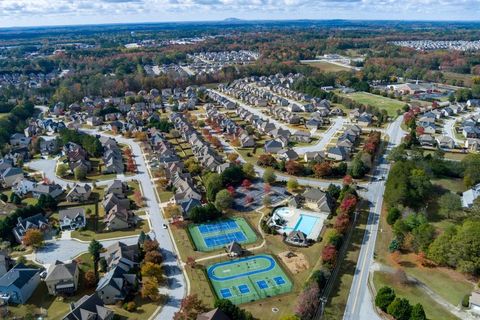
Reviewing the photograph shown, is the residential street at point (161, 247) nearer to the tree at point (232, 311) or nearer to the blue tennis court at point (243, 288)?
the tree at point (232, 311)

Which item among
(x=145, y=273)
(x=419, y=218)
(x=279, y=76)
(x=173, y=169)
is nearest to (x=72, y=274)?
(x=145, y=273)

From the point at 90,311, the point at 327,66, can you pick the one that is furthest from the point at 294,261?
the point at 327,66

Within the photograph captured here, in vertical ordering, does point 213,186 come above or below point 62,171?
above

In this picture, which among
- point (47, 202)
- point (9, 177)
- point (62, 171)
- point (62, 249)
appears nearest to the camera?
point (62, 249)

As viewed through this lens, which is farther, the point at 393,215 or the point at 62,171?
the point at 62,171

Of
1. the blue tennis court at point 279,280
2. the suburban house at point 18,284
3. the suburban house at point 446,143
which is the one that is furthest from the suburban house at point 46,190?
the suburban house at point 446,143

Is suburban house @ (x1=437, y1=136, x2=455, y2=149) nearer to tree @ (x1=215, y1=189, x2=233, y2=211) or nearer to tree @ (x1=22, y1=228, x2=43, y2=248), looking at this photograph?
tree @ (x1=215, y1=189, x2=233, y2=211)

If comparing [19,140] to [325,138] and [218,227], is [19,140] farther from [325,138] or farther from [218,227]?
[325,138]

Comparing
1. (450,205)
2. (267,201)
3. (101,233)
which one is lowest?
(101,233)
